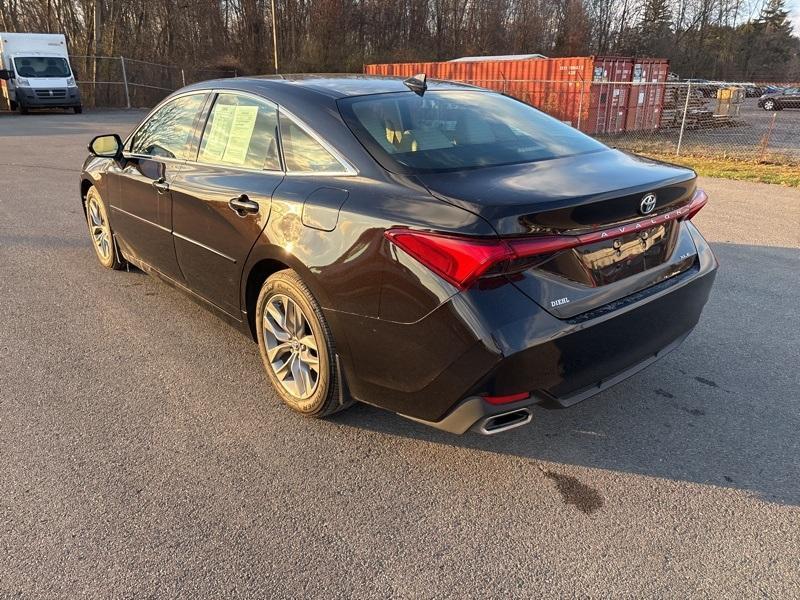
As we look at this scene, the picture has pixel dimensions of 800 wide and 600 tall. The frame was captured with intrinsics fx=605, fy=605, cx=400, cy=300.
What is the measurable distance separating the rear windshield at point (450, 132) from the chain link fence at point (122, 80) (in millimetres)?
33994

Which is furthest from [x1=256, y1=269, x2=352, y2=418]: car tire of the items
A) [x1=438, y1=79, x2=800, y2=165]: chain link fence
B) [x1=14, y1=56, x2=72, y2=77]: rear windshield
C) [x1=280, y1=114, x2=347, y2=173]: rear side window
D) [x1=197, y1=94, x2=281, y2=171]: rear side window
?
[x1=14, y1=56, x2=72, y2=77]: rear windshield

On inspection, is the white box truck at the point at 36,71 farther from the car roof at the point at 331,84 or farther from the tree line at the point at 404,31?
the car roof at the point at 331,84

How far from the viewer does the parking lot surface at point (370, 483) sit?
2164mm

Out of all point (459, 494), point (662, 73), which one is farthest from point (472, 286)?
point (662, 73)

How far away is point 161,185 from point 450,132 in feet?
6.46

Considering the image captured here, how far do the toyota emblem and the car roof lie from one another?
1.47 meters

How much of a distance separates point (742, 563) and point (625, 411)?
3.43ft

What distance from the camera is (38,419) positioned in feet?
→ 10.3

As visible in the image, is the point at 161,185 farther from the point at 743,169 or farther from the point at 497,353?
the point at 743,169

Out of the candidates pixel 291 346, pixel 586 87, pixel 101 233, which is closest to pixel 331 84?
pixel 291 346

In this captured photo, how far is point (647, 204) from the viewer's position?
255 cm

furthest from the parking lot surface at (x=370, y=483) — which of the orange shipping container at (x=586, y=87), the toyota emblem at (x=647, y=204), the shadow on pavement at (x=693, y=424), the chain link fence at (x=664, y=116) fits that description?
the orange shipping container at (x=586, y=87)

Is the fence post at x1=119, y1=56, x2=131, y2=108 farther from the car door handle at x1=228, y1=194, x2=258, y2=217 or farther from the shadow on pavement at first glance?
the shadow on pavement

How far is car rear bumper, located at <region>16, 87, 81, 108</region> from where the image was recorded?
24.6 meters
